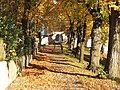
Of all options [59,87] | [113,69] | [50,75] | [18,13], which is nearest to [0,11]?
[50,75]

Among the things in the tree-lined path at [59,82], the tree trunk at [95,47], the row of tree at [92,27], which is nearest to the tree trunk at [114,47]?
the row of tree at [92,27]

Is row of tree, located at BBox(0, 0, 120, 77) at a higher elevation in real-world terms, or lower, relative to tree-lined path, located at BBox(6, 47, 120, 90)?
higher

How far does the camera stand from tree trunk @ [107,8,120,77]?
18.2m

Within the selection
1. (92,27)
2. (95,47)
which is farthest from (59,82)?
(92,27)

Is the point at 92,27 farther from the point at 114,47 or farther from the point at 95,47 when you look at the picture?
the point at 114,47

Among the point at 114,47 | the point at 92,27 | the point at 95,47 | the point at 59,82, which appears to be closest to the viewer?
the point at 59,82

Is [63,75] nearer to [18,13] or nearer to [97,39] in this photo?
[97,39]

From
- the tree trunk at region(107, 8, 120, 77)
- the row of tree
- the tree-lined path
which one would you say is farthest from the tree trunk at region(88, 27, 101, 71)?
the tree trunk at region(107, 8, 120, 77)

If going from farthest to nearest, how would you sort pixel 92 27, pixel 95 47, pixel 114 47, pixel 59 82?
1. pixel 92 27
2. pixel 95 47
3. pixel 114 47
4. pixel 59 82

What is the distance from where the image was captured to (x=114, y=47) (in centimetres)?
1825

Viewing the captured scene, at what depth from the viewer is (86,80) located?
1720cm

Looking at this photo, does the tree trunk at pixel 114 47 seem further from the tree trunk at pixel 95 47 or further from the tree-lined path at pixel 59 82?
the tree trunk at pixel 95 47

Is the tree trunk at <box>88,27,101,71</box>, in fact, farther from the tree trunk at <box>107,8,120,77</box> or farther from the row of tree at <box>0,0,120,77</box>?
the tree trunk at <box>107,8,120,77</box>

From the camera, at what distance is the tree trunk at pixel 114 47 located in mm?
18203
